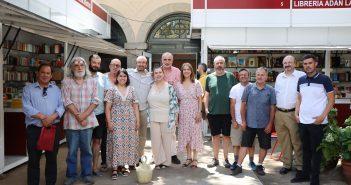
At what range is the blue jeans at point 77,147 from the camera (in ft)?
15.6

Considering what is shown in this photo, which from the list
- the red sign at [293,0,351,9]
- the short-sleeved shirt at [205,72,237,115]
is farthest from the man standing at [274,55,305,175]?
the red sign at [293,0,351,9]

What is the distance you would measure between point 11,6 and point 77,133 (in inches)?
70.8

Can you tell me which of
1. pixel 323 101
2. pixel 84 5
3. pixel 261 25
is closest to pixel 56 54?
pixel 84 5

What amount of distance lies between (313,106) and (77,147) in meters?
3.05

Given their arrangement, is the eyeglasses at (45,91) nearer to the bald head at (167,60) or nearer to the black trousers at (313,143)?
the bald head at (167,60)

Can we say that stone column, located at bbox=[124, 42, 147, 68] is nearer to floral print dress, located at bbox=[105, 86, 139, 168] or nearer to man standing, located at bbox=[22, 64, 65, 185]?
floral print dress, located at bbox=[105, 86, 139, 168]

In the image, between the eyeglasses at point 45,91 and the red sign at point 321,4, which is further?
the red sign at point 321,4

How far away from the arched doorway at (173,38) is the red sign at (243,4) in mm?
3952

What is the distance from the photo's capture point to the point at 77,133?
4770 millimetres

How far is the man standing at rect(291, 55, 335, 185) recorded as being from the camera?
487 centimetres

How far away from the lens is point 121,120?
5.16 m

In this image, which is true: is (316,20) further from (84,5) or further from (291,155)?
(84,5)

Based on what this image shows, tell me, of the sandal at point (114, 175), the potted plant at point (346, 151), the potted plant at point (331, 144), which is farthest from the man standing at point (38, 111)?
the potted plant at point (346, 151)

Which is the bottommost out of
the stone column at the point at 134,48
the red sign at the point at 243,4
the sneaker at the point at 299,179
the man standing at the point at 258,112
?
the sneaker at the point at 299,179
